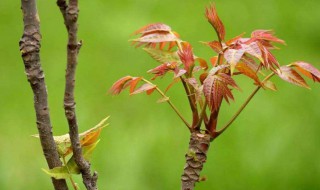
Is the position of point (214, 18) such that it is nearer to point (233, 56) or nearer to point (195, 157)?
point (233, 56)

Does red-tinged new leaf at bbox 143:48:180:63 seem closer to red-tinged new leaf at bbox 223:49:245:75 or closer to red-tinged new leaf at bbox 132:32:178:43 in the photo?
red-tinged new leaf at bbox 132:32:178:43

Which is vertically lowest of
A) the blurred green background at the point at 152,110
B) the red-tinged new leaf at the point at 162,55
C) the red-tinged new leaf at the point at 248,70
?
the blurred green background at the point at 152,110

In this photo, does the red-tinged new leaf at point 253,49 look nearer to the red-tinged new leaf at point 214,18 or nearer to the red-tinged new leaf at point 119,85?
the red-tinged new leaf at point 214,18

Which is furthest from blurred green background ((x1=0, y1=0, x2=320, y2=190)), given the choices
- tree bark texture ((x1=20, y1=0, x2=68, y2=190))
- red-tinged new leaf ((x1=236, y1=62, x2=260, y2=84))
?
tree bark texture ((x1=20, y1=0, x2=68, y2=190))

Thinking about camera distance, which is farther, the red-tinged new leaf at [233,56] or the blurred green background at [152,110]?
the blurred green background at [152,110]

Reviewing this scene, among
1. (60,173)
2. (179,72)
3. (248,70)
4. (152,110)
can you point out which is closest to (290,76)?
(248,70)

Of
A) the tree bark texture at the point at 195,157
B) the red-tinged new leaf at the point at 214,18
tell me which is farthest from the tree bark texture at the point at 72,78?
the red-tinged new leaf at the point at 214,18
